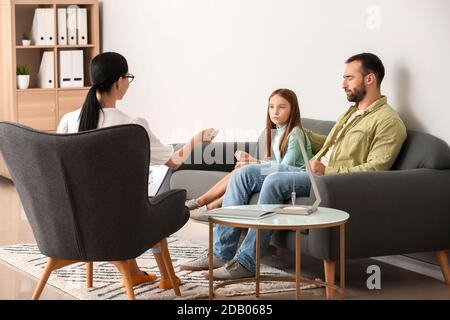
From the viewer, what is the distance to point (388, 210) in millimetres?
4562

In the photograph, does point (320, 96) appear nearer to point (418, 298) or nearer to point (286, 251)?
point (286, 251)

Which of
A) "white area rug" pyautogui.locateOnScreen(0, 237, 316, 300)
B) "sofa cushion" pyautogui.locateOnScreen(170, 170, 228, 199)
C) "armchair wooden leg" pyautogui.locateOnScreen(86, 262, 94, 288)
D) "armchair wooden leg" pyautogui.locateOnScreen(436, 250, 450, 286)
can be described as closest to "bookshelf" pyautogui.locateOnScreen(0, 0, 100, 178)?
"sofa cushion" pyautogui.locateOnScreen(170, 170, 228, 199)

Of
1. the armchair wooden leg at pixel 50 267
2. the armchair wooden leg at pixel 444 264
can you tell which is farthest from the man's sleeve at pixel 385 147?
the armchair wooden leg at pixel 50 267

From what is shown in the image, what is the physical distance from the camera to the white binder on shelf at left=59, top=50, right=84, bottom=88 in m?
8.52

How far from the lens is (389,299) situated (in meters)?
4.47

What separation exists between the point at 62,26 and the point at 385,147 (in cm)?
451

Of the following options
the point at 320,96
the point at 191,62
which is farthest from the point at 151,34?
the point at 320,96

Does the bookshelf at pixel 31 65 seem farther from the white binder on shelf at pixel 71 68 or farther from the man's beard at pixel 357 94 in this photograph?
the man's beard at pixel 357 94

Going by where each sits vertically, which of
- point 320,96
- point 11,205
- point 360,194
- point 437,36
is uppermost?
point 437,36

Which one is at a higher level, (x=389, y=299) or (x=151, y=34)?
(x=151, y=34)

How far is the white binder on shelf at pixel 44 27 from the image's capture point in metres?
8.35

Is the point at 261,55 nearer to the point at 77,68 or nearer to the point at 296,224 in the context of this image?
the point at 296,224

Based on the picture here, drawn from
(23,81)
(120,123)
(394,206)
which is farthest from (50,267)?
(23,81)
